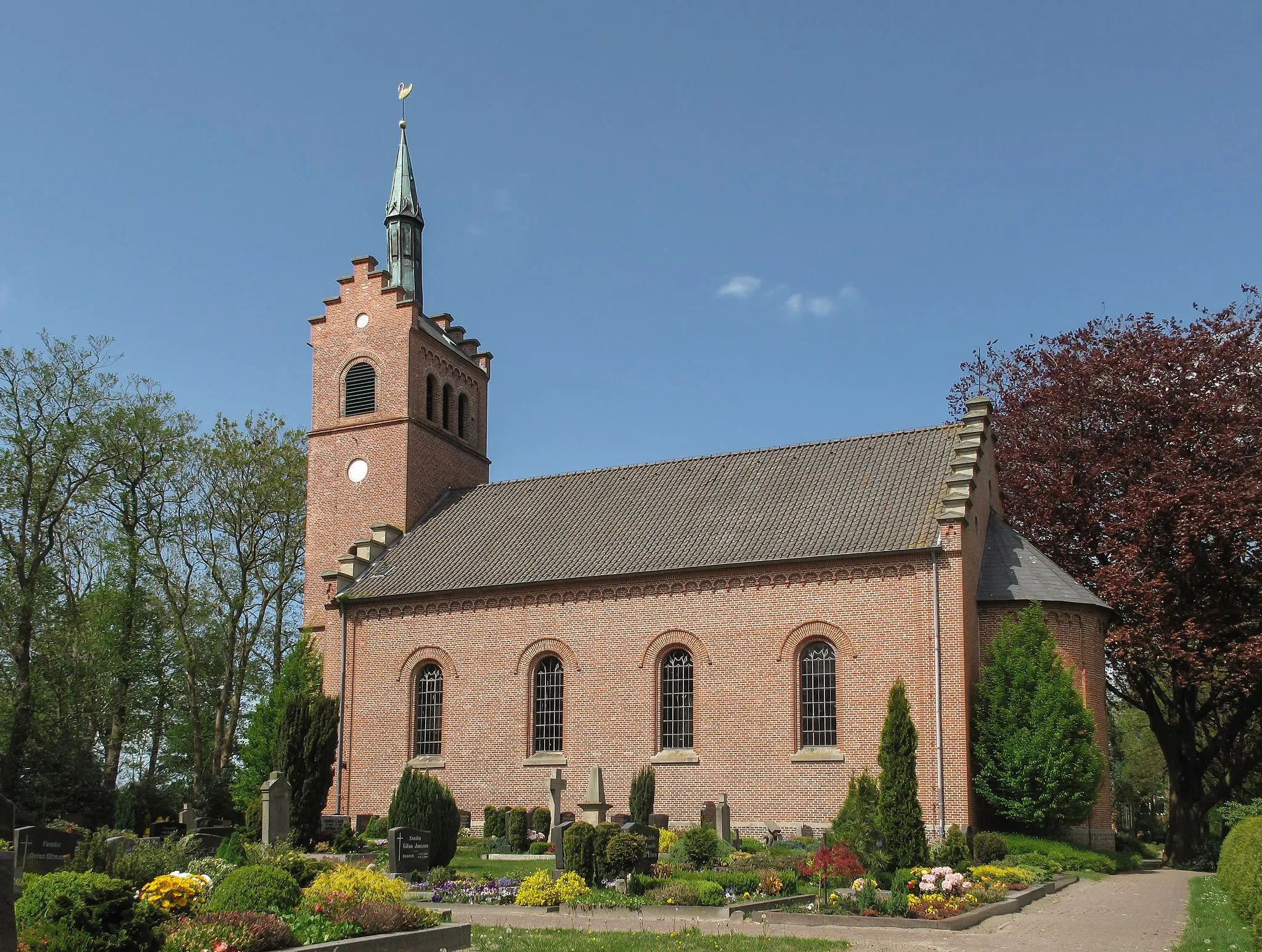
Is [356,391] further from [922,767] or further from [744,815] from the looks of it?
[922,767]

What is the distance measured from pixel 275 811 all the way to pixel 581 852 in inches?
258

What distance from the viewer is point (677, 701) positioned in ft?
93.0

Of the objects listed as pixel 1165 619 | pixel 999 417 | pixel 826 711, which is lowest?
pixel 826 711

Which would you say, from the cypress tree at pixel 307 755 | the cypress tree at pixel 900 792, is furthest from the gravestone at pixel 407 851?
the cypress tree at pixel 900 792

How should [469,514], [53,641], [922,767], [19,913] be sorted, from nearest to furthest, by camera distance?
[19,913] < [922,767] < [469,514] < [53,641]

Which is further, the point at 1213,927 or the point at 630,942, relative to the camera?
the point at 1213,927

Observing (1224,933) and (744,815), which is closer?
(1224,933)

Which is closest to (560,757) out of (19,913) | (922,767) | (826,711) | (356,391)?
(826,711)

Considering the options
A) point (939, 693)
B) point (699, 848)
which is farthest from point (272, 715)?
point (939, 693)

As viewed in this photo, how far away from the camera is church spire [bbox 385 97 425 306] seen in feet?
127

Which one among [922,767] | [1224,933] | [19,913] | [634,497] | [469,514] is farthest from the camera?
[469,514]

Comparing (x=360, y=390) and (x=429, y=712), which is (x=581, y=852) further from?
(x=360, y=390)

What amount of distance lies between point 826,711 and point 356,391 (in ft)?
60.6

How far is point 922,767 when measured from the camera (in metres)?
25.2
